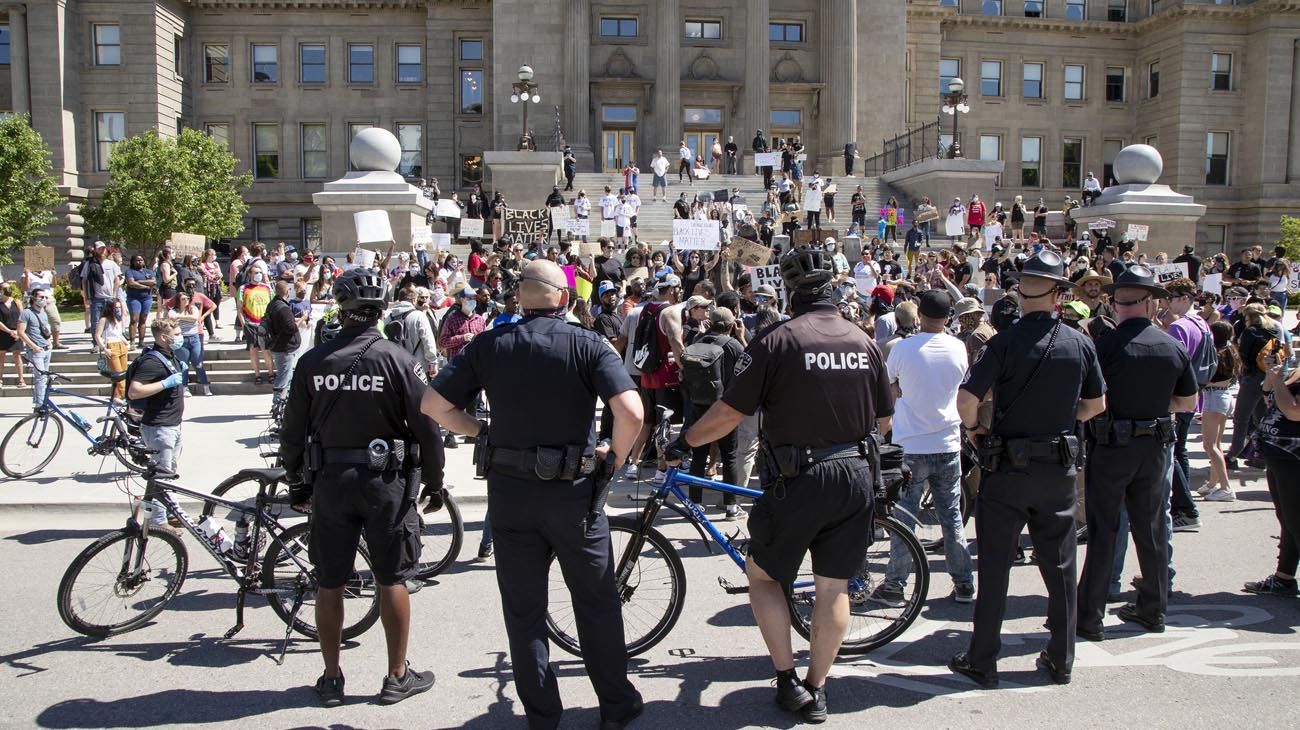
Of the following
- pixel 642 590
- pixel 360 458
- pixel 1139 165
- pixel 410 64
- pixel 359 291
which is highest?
pixel 410 64

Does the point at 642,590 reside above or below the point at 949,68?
below

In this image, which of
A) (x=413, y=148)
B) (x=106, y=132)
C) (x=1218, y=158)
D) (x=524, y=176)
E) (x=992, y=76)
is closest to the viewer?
(x=524, y=176)

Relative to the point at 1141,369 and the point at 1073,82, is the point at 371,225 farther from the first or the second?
the point at 1073,82

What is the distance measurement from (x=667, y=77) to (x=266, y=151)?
19668 millimetres

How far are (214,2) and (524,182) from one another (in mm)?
24043

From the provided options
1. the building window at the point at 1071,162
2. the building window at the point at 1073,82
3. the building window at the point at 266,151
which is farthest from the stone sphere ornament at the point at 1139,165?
the building window at the point at 266,151

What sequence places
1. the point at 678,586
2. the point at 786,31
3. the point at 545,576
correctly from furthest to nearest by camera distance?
the point at 786,31, the point at 678,586, the point at 545,576

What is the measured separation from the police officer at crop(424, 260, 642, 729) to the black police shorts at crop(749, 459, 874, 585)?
76 cm

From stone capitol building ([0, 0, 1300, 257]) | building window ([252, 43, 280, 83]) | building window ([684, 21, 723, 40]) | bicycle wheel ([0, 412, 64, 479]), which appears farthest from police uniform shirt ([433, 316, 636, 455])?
building window ([252, 43, 280, 83])

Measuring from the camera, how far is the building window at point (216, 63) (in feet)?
155

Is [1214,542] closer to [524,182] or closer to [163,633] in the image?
[163,633]

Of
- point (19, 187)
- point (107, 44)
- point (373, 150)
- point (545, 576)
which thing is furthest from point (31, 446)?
point (107, 44)

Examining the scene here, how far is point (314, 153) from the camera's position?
4784 centimetres

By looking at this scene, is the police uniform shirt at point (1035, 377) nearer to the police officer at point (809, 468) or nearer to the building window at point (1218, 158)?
the police officer at point (809, 468)
